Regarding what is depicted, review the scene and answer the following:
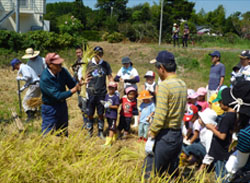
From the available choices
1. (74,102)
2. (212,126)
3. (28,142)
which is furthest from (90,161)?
(74,102)

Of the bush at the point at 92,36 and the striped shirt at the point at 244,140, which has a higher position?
the bush at the point at 92,36

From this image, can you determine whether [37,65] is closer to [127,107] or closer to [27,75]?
[27,75]

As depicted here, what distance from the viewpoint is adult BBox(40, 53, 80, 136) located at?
11.4 ft

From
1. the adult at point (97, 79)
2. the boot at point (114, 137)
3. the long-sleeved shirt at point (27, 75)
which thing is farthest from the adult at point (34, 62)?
the boot at point (114, 137)

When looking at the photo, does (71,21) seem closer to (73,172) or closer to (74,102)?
(74,102)

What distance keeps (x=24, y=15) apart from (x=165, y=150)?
24.3 m

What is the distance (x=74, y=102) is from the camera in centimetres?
819

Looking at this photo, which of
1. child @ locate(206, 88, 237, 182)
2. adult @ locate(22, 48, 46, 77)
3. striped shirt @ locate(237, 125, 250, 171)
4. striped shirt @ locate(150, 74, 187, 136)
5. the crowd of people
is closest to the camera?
striped shirt @ locate(237, 125, 250, 171)

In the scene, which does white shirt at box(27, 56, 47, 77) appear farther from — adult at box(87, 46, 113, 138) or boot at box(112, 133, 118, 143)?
boot at box(112, 133, 118, 143)

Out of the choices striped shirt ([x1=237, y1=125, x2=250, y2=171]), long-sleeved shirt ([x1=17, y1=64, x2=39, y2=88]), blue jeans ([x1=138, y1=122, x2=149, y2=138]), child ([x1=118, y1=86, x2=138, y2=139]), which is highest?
long-sleeved shirt ([x1=17, y1=64, x2=39, y2=88])

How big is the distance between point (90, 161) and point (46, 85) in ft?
4.89

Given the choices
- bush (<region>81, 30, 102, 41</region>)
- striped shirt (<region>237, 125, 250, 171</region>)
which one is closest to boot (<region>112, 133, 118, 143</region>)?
striped shirt (<region>237, 125, 250, 171</region>)

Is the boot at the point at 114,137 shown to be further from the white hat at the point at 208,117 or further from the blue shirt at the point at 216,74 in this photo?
the blue shirt at the point at 216,74

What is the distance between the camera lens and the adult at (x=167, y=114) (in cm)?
273
